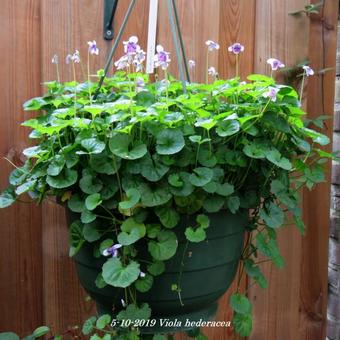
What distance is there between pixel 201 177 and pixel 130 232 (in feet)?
0.55

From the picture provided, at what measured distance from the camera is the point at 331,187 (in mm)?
1531

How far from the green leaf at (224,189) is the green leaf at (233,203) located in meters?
0.03

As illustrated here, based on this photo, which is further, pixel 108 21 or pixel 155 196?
pixel 108 21

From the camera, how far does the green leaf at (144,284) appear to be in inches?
33.1

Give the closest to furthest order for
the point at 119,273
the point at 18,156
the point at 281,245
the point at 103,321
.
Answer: the point at 119,273 → the point at 103,321 → the point at 18,156 → the point at 281,245

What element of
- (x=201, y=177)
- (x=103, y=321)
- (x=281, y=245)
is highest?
(x=201, y=177)

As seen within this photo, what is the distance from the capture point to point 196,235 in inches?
32.2

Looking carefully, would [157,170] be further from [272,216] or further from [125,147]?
[272,216]

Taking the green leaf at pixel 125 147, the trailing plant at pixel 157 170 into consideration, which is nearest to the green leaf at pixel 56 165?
the trailing plant at pixel 157 170

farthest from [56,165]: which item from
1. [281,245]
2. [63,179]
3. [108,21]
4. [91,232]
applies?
[281,245]

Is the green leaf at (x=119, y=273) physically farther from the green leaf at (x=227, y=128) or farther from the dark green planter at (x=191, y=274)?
the green leaf at (x=227, y=128)

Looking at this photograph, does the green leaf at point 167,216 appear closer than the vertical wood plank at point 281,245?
Yes

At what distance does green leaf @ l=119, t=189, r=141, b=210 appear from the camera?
0.79m

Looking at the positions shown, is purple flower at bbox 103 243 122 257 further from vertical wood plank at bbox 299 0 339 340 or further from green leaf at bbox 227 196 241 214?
vertical wood plank at bbox 299 0 339 340
